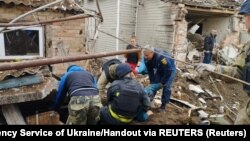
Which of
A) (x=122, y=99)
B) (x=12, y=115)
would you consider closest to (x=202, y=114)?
(x=122, y=99)

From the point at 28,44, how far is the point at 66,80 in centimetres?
292

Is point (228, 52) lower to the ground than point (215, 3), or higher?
lower

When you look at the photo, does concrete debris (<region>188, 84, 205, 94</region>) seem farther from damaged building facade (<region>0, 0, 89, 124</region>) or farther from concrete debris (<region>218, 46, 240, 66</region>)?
concrete debris (<region>218, 46, 240, 66</region>)

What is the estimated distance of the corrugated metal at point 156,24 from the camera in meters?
12.0

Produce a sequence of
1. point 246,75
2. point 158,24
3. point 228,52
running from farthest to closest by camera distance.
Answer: point 228,52
point 158,24
point 246,75

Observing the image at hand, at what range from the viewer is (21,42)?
659 cm

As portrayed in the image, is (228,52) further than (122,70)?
Yes

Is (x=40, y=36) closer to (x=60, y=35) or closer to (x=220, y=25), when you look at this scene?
(x=60, y=35)

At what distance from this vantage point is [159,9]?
1262 cm

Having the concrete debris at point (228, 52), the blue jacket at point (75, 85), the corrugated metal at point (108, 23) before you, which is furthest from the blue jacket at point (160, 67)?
the concrete debris at point (228, 52)

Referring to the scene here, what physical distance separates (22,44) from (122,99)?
342 cm

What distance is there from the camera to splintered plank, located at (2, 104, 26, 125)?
370 cm

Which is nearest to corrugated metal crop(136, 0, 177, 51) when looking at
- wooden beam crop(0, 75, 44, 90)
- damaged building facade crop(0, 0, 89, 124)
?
damaged building facade crop(0, 0, 89, 124)

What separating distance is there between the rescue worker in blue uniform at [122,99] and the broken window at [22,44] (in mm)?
2923
